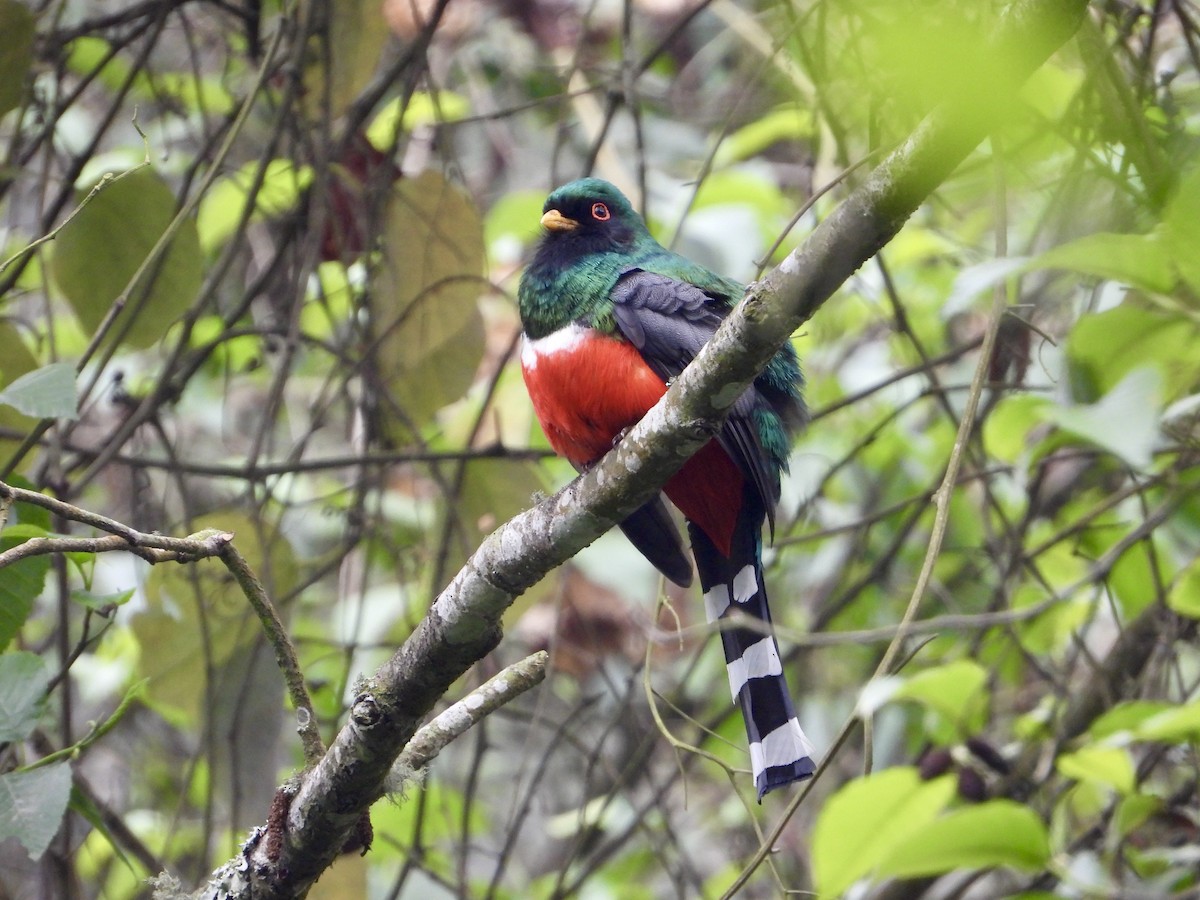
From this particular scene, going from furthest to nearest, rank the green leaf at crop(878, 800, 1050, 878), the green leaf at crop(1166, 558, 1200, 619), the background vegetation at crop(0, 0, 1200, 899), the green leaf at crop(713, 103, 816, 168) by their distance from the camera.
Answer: the green leaf at crop(713, 103, 816, 168) < the green leaf at crop(1166, 558, 1200, 619) < the background vegetation at crop(0, 0, 1200, 899) < the green leaf at crop(878, 800, 1050, 878)

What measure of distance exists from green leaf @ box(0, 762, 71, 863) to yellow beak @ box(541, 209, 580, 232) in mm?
2167

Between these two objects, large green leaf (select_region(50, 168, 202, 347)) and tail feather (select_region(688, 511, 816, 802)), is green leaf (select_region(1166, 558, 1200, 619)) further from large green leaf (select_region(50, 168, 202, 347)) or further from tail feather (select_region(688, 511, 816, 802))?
large green leaf (select_region(50, 168, 202, 347))

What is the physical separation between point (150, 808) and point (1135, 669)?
4.61 m

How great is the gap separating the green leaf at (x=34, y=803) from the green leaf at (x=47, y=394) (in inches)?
26.7

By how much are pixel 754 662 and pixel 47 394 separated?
189 centimetres

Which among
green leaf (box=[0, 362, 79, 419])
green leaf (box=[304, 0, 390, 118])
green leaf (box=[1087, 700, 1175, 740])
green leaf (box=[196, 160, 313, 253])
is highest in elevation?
green leaf (box=[196, 160, 313, 253])

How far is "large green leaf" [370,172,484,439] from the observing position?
3.84 metres

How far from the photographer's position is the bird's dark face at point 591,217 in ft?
12.7

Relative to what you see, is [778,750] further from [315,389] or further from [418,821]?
[315,389]

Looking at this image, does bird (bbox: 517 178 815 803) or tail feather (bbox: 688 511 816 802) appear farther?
bird (bbox: 517 178 815 803)

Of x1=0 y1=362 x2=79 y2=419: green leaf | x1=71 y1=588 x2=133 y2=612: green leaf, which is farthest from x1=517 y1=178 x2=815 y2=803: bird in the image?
x1=0 y1=362 x2=79 y2=419: green leaf

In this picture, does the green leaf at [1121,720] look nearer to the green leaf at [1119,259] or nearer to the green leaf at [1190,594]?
the green leaf at [1190,594]

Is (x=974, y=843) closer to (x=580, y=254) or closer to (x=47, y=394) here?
(x=47, y=394)

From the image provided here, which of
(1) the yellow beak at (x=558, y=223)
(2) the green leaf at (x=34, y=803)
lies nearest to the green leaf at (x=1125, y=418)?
(2) the green leaf at (x=34, y=803)
